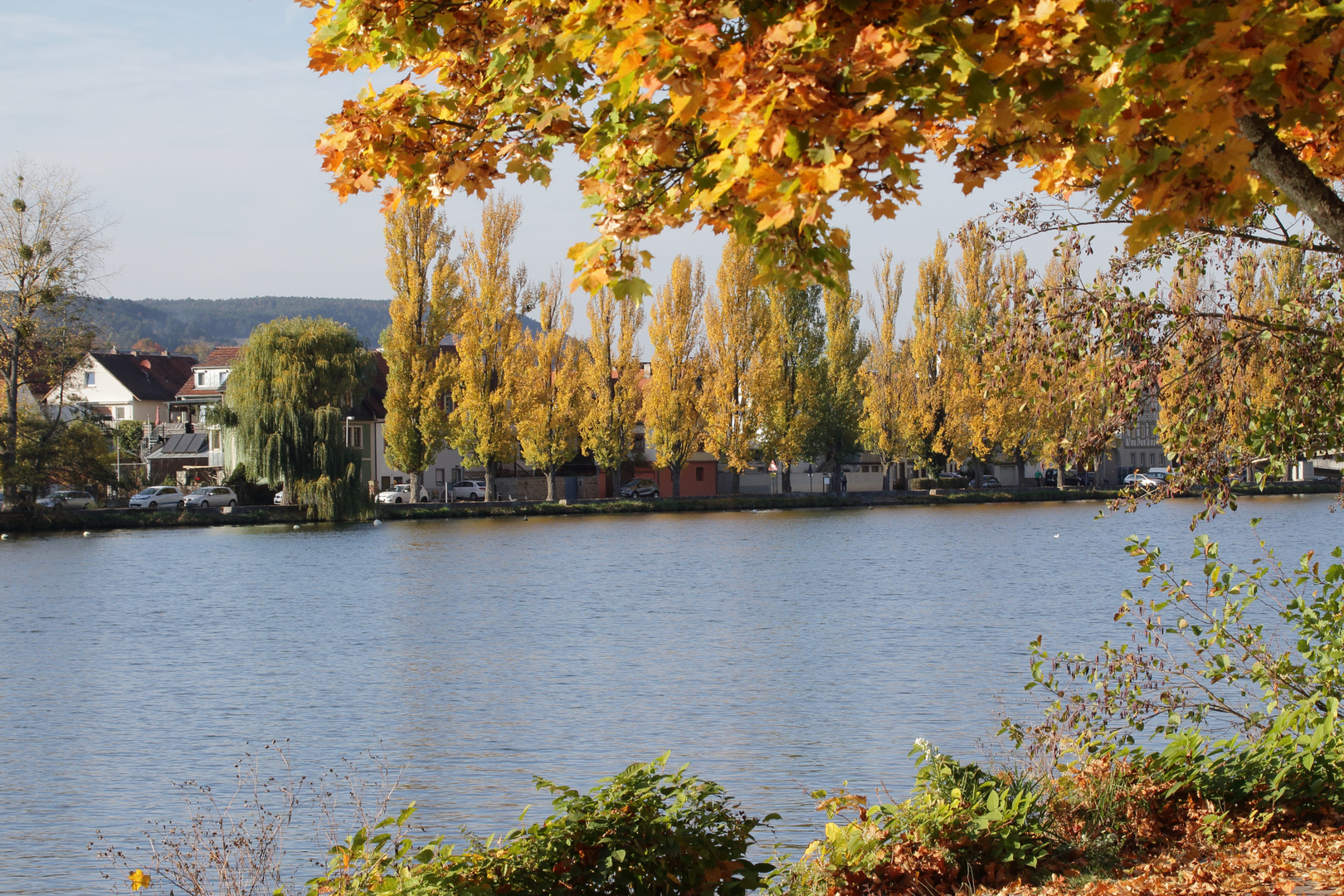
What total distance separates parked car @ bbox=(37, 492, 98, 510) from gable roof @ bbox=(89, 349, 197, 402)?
85.7ft

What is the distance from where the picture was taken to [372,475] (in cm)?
7125

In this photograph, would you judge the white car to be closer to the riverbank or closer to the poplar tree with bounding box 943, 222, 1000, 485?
the riverbank

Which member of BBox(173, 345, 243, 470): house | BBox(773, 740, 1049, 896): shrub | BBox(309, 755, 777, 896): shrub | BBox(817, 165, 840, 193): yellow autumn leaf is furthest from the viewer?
BBox(173, 345, 243, 470): house

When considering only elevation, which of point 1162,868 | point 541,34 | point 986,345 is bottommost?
point 1162,868

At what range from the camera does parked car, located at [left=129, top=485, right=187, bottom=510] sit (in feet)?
189

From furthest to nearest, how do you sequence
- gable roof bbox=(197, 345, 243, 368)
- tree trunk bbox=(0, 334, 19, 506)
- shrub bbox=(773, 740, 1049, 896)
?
1. gable roof bbox=(197, 345, 243, 368)
2. tree trunk bbox=(0, 334, 19, 506)
3. shrub bbox=(773, 740, 1049, 896)

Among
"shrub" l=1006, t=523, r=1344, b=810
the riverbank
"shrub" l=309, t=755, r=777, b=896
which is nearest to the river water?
"shrub" l=1006, t=523, r=1344, b=810

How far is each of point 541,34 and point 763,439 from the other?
63.9 meters

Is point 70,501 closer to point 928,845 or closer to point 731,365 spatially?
point 731,365

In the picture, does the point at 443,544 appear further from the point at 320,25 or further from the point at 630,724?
the point at 320,25

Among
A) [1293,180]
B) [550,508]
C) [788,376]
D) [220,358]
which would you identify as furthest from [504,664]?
[220,358]

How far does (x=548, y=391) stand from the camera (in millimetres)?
65500

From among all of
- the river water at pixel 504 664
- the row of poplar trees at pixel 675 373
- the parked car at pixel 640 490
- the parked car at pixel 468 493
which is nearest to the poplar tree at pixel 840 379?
the row of poplar trees at pixel 675 373

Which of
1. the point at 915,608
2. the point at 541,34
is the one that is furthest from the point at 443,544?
the point at 541,34
